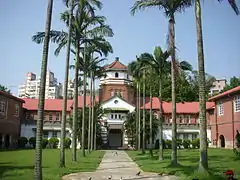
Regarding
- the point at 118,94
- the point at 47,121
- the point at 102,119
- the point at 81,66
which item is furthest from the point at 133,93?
the point at 81,66

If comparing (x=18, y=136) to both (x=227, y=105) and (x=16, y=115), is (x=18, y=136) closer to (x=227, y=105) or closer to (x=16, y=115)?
(x=16, y=115)

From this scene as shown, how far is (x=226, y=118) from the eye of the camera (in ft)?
137

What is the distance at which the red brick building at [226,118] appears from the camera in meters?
38.2

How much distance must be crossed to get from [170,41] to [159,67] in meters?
7.30

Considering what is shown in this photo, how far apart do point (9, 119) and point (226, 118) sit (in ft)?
96.7

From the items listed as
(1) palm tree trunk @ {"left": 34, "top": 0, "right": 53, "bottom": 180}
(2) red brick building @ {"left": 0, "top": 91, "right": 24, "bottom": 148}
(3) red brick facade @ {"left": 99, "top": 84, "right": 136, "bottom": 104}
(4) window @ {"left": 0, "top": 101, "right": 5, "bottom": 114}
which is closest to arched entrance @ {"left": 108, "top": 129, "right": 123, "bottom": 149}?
(3) red brick facade @ {"left": 99, "top": 84, "right": 136, "bottom": 104}

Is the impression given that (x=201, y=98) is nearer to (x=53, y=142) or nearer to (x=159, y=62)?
(x=159, y=62)

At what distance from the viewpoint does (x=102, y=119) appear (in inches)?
2101

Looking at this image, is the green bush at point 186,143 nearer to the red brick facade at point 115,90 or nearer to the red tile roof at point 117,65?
the red brick facade at point 115,90

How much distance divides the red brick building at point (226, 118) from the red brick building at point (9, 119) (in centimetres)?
2821

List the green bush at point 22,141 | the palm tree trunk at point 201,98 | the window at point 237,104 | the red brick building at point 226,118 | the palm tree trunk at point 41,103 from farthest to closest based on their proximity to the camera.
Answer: the green bush at point 22,141 → the red brick building at point 226,118 → the window at point 237,104 → the palm tree trunk at point 201,98 → the palm tree trunk at point 41,103

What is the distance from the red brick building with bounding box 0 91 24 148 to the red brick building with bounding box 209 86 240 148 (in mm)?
28209

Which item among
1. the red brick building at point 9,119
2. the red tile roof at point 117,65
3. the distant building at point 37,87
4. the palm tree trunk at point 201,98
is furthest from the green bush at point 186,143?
the distant building at point 37,87

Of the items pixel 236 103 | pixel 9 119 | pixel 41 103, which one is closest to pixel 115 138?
pixel 9 119
